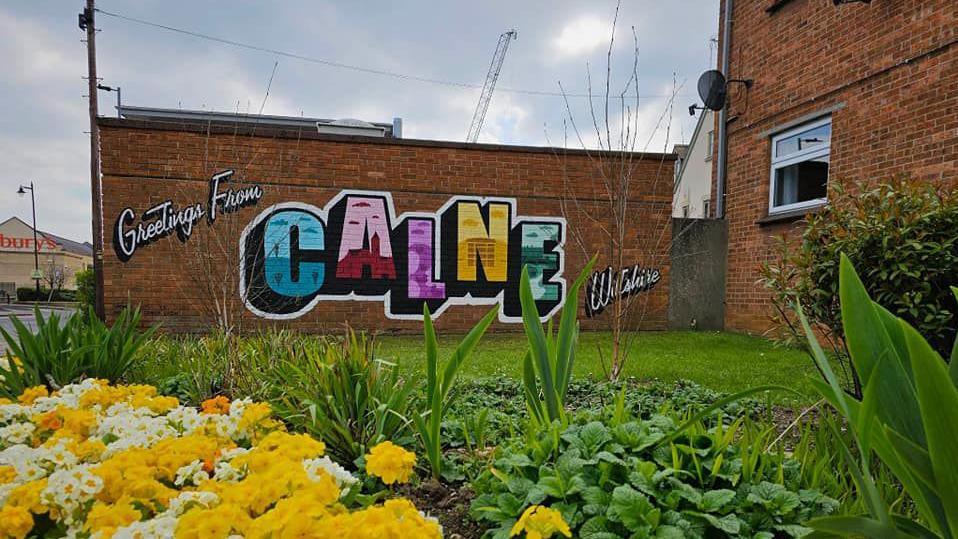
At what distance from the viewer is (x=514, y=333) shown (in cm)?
821

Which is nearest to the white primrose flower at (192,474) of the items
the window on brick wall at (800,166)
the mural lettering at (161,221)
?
the mural lettering at (161,221)

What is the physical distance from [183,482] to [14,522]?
0.35m

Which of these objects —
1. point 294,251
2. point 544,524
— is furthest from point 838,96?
point 294,251

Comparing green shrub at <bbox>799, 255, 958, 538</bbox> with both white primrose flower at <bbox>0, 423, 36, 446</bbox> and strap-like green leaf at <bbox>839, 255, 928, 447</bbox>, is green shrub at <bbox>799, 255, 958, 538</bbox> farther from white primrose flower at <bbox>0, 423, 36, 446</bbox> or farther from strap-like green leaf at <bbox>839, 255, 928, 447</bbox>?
white primrose flower at <bbox>0, 423, 36, 446</bbox>

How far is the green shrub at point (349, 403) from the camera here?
6.66ft

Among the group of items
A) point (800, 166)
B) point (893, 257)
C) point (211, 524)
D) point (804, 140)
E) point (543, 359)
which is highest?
point (804, 140)

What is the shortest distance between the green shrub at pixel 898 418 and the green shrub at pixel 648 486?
1.07 ft

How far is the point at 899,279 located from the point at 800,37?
5540mm

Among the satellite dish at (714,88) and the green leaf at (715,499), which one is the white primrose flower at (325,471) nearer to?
the green leaf at (715,499)

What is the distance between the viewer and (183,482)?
141cm

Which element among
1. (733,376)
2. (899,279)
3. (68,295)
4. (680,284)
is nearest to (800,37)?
(680,284)

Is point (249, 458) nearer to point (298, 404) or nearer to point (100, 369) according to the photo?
point (298, 404)

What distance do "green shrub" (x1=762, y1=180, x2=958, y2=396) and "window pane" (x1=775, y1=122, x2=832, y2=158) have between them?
13.6 feet

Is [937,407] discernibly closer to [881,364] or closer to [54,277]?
[881,364]
